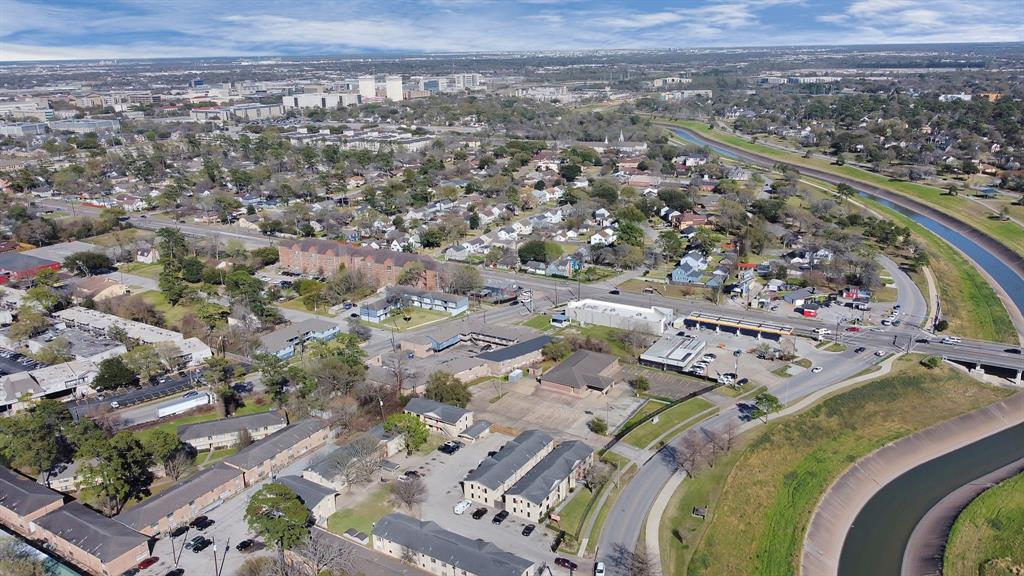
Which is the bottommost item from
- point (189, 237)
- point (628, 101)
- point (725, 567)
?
point (725, 567)

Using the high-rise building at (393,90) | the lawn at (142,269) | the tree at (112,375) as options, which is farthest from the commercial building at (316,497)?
the high-rise building at (393,90)

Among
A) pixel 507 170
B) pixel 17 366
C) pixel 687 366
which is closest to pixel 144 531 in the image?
pixel 17 366

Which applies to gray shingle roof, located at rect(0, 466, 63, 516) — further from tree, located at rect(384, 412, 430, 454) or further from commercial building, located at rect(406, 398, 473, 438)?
commercial building, located at rect(406, 398, 473, 438)

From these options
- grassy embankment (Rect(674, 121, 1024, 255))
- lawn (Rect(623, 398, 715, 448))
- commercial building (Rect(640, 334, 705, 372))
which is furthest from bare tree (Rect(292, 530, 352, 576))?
grassy embankment (Rect(674, 121, 1024, 255))

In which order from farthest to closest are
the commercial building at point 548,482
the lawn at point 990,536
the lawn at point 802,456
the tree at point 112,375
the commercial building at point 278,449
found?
1. the tree at point 112,375
2. the commercial building at point 278,449
3. the commercial building at point 548,482
4. the lawn at point 802,456
5. the lawn at point 990,536

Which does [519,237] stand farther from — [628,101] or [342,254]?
[628,101]

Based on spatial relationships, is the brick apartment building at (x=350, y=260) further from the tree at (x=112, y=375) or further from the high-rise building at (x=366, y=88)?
the high-rise building at (x=366, y=88)

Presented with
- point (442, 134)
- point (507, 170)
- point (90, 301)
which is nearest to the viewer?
point (90, 301)

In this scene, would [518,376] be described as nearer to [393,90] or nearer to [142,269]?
[142,269]
